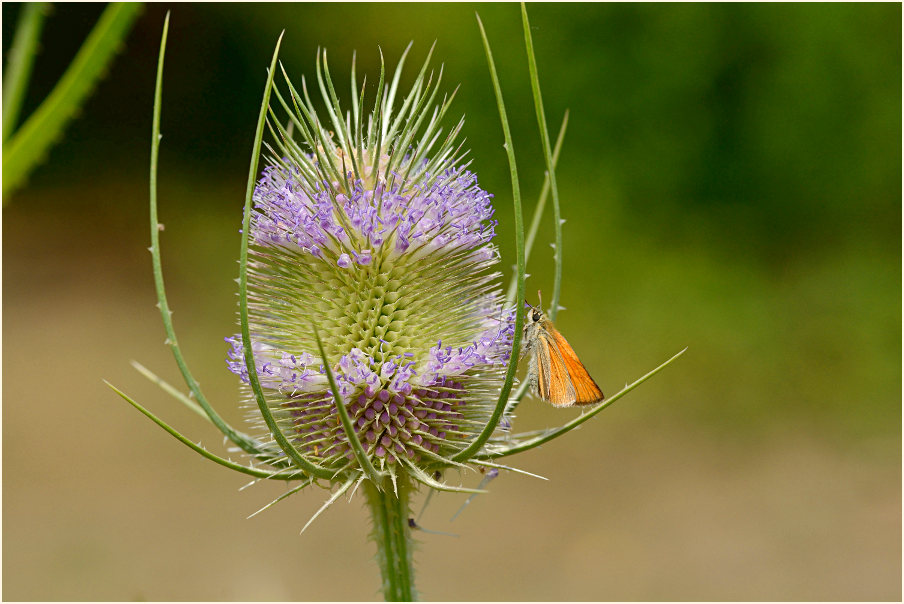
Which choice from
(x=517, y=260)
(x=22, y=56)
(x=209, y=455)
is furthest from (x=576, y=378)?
(x=22, y=56)

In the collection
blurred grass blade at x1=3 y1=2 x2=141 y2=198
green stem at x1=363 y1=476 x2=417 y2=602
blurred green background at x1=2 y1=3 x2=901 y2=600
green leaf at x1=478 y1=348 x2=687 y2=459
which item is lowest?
green stem at x1=363 y1=476 x2=417 y2=602

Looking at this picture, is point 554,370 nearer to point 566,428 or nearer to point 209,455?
point 566,428

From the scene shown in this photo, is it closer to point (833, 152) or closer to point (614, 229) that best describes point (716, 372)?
point (614, 229)

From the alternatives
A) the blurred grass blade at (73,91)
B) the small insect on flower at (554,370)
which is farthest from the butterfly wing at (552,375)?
the blurred grass blade at (73,91)

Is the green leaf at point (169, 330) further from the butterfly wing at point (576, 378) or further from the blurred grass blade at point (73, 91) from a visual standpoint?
the butterfly wing at point (576, 378)

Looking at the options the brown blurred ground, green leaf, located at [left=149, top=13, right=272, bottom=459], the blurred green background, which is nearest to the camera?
green leaf, located at [left=149, top=13, right=272, bottom=459]

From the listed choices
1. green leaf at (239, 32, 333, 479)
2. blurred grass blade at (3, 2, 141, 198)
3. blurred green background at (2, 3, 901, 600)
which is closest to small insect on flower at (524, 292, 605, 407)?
green leaf at (239, 32, 333, 479)

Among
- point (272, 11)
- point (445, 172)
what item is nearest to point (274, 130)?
point (445, 172)

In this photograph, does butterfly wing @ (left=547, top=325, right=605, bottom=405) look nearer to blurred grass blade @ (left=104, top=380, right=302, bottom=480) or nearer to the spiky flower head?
the spiky flower head
